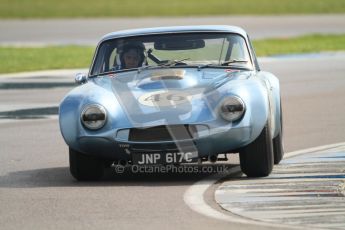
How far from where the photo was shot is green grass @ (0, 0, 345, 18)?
4478 cm

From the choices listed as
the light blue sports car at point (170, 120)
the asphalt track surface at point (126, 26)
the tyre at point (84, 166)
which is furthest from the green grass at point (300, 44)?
the tyre at point (84, 166)

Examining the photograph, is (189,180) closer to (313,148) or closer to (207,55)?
(207,55)

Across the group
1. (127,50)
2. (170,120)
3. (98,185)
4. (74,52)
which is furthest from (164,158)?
(74,52)

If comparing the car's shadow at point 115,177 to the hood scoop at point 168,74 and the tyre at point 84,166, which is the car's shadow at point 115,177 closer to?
the tyre at point 84,166

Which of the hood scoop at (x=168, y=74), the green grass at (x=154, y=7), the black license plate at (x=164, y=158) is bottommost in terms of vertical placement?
the green grass at (x=154, y=7)

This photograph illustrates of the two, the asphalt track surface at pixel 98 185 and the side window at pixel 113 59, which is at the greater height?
the side window at pixel 113 59

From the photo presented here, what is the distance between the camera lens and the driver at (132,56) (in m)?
10.7

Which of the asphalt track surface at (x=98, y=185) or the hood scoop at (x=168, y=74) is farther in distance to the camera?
the hood scoop at (x=168, y=74)

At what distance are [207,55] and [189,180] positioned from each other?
156 centimetres

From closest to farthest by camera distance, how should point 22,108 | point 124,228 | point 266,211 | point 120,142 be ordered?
point 124,228, point 266,211, point 120,142, point 22,108

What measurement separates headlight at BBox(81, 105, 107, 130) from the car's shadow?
50 centimetres

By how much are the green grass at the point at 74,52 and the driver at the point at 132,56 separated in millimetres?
13181

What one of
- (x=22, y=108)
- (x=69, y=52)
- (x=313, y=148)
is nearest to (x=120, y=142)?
(x=313, y=148)

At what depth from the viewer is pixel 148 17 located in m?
42.6
